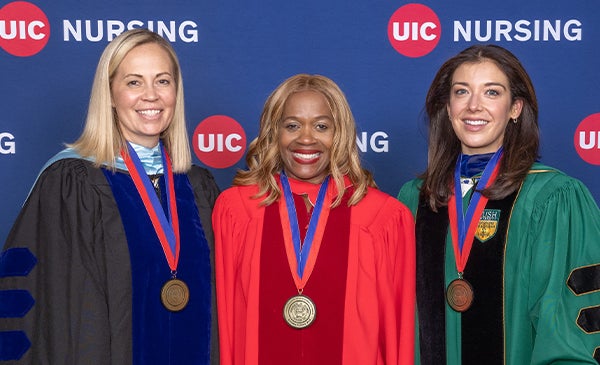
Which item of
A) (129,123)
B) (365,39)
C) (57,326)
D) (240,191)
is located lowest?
(57,326)

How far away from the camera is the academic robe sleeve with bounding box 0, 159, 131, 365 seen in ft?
9.68

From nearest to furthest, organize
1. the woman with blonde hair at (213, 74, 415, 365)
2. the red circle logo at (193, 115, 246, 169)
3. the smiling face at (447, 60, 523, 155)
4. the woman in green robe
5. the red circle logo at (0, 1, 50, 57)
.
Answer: the woman in green robe < the woman with blonde hair at (213, 74, 415, 365) < the smiling face at (447, 60, 523, 155) < the red circle logo at (0, 1, 50, 57) < the red circle logo at (193, 115, 246, 169)

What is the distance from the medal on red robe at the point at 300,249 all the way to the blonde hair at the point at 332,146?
6cm

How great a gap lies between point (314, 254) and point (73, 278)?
0.90 m

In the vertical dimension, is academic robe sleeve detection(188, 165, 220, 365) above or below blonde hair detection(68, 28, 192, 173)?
below

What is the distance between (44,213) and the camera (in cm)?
299

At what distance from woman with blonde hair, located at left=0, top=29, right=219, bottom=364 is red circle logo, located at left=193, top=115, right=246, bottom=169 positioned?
55.1 inches

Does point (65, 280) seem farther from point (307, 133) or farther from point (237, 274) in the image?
point (307, 133)

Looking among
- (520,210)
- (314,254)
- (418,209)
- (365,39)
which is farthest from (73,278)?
(365,39)

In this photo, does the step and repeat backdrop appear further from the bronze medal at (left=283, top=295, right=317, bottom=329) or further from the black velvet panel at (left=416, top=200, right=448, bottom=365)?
the bronze medal at (left=283, top=295, right=317, bottom=329)

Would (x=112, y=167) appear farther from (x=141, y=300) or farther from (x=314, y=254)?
(x=314, y=254)

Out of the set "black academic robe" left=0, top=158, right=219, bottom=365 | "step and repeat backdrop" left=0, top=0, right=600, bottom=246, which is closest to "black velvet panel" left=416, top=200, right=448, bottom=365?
"black academic robe" left=0, top=158, right=219, bottom=365

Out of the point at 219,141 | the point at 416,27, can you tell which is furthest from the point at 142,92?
the point at 416,27

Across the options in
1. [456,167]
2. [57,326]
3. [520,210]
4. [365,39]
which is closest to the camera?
[57,326]
